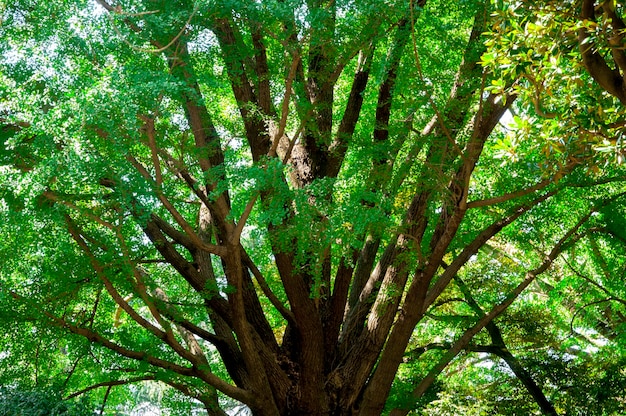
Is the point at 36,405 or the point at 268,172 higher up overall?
the point at 268,172

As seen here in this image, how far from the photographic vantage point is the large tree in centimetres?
471

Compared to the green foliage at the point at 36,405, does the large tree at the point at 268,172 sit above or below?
above

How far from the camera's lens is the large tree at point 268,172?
471 centimetres

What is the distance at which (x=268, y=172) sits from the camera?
520cm

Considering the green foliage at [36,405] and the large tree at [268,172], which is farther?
the green foliage at [36,405]

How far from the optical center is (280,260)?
6.79 metres

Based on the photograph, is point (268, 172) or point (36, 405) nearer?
point (268, 172)

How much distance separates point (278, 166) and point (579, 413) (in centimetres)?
517

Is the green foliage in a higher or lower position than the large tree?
lower

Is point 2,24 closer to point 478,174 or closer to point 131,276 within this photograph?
point 131,276

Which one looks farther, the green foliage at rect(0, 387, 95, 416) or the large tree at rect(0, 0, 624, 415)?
the green foliage at rect(0, 387, 95, 416)

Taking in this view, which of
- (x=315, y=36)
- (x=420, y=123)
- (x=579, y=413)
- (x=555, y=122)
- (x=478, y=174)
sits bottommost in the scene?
(x=555, y=122)

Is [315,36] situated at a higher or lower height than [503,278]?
lower

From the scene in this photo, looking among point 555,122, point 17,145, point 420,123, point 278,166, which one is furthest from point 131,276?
point 555,122
